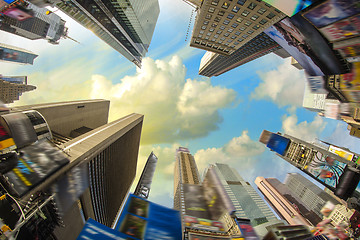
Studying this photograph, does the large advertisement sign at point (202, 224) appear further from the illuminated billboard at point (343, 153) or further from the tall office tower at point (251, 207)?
the tall office tower at point (251, 207)

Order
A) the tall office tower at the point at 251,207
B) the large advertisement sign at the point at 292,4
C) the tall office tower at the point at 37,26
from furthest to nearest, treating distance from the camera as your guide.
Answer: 1. the tall office tower at the point at 37,26
2. the tall office tower at the point at 251,207
3. the large advertisement sign at the point at 292,4

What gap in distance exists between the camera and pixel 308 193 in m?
107

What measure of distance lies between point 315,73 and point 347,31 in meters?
15.9

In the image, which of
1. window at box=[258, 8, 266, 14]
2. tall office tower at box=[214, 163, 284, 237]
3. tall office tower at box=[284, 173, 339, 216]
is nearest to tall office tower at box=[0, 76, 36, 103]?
window at box=[258, 8, 266, 14]

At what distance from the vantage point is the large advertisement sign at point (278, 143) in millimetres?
31320

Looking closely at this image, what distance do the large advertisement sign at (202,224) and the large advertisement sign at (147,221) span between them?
7.76ft

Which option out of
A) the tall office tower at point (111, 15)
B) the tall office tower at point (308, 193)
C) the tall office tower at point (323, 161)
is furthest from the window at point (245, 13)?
the tall office tower at point (308, 193)

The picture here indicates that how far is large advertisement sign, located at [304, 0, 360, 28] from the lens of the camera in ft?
A: 37.7

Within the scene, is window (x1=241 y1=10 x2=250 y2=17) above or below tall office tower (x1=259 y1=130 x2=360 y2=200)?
above

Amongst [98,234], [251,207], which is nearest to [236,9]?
[98,234]

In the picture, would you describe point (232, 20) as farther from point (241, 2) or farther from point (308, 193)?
point (308, 193)

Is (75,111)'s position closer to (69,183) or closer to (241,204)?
(69,183)

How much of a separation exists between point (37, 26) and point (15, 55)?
32663 millimetres

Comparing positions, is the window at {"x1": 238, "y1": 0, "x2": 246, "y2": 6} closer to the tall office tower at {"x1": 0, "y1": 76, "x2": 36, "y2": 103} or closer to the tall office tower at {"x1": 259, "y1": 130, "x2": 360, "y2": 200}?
the tall office tower at {"x1": 259, "y1": 130, "x2": 360, "y2": 200}
